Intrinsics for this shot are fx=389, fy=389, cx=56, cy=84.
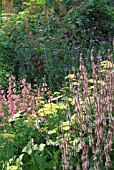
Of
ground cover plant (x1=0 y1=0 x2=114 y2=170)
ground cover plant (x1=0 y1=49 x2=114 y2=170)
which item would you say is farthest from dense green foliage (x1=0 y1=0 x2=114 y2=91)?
ground cover plant (x1=0 y1=49 x2=114 y2=170)

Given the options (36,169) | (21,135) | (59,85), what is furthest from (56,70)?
(36,169)

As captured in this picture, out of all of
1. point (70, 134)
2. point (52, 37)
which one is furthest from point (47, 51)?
point (70, 134)

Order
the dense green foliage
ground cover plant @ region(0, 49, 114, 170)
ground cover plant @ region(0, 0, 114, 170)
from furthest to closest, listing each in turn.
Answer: the dense green foliage < ground cover plant @ region(0, 0, 114, 170) < ground cover plant @ region(0, 49, 114, 170)

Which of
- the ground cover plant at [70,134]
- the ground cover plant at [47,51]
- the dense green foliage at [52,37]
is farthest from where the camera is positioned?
the dense green foliage at [52,37]

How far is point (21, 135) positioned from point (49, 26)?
15.9 feet

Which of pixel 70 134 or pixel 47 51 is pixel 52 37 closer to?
pixel 47 51

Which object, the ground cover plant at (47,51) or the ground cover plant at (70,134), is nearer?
the ground cover plant at (70,134)

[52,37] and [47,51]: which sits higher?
[52,37]

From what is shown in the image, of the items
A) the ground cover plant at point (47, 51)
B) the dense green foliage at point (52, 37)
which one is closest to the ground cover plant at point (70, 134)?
the ground cover plant at point (47, 51)

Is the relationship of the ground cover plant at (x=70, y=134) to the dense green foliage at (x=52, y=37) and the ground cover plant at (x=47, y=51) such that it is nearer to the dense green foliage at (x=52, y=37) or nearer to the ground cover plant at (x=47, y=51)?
the ground cover plant at (x=47, y=51)

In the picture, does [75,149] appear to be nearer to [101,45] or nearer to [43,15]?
[101,45]

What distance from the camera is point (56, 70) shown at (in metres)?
6.68

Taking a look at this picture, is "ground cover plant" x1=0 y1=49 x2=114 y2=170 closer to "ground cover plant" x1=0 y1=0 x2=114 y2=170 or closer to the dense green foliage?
"ground cover plant" x1=0 y1=0 x2=114 y2=170

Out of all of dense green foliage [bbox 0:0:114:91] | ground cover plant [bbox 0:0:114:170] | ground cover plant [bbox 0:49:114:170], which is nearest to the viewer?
ground cover plant [bbox 0:49:114:170]
